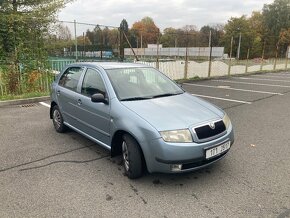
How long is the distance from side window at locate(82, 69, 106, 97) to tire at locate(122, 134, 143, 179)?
898 millimetres

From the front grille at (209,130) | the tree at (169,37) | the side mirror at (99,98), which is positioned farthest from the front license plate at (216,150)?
the tree at (169,37)

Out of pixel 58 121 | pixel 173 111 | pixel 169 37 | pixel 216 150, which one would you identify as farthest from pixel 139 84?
pixel 169 37

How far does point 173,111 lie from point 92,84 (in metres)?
1.47

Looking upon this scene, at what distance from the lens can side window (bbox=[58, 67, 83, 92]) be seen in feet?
14.8

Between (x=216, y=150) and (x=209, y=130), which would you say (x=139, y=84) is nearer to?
(x=209, y=130)

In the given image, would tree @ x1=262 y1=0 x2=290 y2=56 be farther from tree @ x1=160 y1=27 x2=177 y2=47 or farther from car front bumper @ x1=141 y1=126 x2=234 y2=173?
car front bumper @ x1=141 y1=126 x2=234 y2=173

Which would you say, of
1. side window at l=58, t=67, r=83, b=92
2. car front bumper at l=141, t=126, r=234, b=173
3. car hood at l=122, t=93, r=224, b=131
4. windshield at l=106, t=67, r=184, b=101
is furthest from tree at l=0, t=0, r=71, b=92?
car front bumper at l=141, t=126, r=234, b=173

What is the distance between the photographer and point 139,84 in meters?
4.04

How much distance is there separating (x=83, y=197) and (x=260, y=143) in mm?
3205

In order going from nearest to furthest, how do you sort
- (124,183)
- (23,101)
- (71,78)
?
(124,183)
(71,78)
(23,101)

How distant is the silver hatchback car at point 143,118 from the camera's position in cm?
299

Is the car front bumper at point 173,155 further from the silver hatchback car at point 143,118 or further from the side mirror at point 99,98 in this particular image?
the side mirror at point 99,98

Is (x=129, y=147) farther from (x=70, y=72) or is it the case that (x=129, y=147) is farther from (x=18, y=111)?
(x=18, y=111)

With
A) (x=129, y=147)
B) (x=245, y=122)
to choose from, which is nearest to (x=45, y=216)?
(x=129, y=147)
